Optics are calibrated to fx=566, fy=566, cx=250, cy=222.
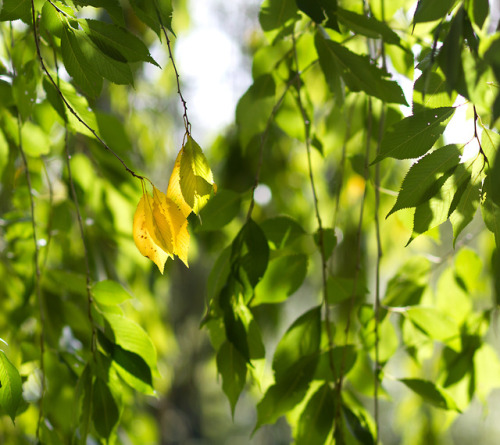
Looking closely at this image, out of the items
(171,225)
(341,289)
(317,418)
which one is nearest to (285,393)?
(317,418)

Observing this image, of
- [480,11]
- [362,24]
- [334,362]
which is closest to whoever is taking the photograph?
[480,11]

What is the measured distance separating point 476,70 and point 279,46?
38 cm

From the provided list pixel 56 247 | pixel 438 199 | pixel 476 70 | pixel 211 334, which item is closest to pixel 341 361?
pixel 211 334

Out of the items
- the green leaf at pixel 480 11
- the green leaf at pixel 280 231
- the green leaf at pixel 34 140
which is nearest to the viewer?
the green leaf at pixel 480 11

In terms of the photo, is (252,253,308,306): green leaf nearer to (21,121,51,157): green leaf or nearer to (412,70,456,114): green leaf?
(412,70,456,114): green leaf

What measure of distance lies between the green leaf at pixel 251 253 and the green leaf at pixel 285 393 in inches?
4.5

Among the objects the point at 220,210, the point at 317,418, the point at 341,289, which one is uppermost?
the point at 220,210

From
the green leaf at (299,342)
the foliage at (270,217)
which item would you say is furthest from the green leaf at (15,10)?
the green leaf at (299,342)

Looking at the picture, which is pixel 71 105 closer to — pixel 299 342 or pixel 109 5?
pixel 109 5

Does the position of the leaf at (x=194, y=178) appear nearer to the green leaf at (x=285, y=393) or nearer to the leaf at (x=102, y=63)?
the leaf at (x=102, y=63)

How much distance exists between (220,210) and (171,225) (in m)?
0.19

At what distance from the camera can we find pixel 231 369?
544mm

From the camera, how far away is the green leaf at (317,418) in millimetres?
567

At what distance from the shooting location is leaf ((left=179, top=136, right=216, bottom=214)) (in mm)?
399
